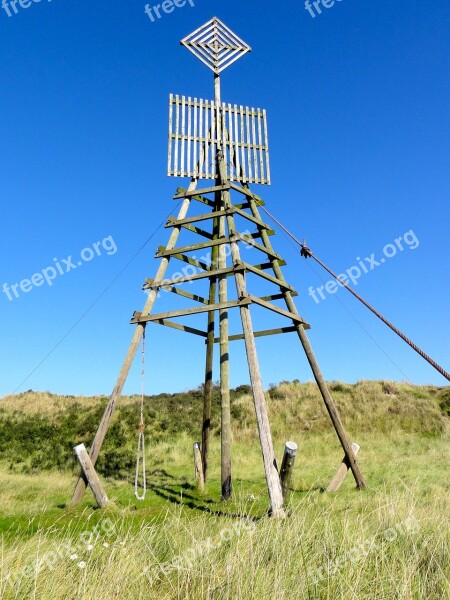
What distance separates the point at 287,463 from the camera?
22.8ft

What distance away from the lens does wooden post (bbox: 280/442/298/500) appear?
22.0ft

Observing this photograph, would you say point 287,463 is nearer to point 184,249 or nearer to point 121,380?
point 121,380

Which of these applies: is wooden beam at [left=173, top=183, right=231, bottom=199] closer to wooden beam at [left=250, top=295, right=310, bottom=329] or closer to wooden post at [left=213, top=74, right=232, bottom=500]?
wooden post at [left=213, top=74, right=232, bottom=500]

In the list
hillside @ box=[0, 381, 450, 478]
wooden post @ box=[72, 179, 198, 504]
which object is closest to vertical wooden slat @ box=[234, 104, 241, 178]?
wooden post @ box=[72, 179, 198, 504]

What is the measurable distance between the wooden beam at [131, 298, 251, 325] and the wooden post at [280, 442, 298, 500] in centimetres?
271

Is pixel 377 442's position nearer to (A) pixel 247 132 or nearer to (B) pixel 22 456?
(A) pixel 247 132

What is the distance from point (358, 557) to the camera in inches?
132

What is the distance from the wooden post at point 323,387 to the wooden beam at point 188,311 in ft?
6.61

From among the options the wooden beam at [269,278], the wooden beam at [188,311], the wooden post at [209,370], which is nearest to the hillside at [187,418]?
the wooden post at [209,370]

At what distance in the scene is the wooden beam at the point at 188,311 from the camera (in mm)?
8211

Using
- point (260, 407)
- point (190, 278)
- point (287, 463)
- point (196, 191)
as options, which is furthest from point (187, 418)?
point (287, 463)

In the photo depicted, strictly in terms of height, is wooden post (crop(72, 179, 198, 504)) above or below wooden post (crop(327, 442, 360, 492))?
above

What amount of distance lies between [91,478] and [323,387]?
5.07m

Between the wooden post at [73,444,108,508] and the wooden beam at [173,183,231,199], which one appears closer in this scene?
the wooden post at [73,444,108,508]
